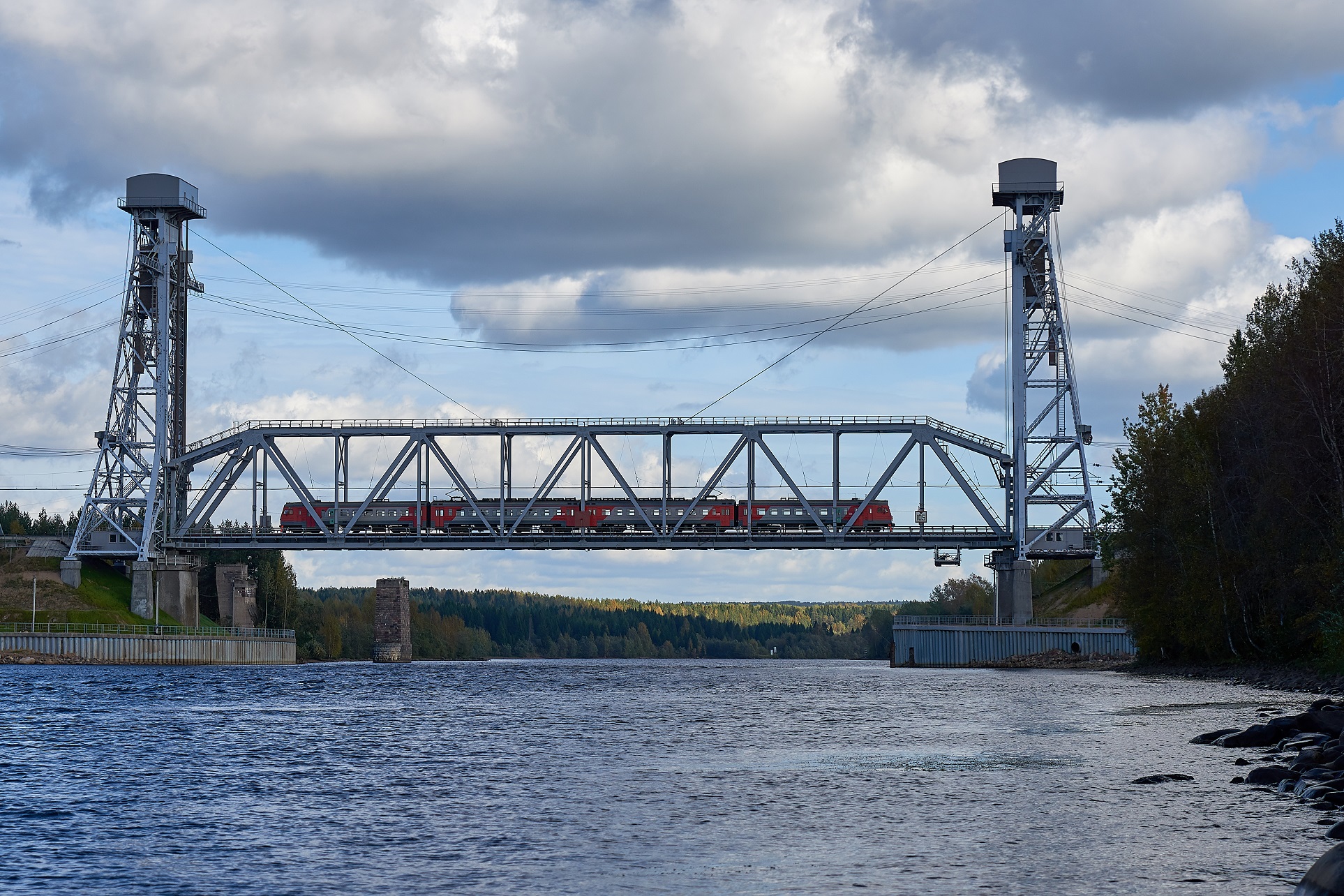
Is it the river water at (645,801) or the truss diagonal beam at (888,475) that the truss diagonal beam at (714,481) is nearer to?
the truss diagonal beam at (888,475)

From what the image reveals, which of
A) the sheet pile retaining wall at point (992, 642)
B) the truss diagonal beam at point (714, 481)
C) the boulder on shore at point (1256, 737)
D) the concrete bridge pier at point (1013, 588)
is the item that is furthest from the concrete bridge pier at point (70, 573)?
the boulder on shore at point (1256, 737)

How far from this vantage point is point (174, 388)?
117750 millimetres

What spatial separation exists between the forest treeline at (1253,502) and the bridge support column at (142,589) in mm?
71380

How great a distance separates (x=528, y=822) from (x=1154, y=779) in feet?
43.8

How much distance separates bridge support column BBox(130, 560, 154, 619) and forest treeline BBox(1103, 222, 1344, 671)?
234 ft

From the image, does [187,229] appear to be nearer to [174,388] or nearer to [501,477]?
[174,388]

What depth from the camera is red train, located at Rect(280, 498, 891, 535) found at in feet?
364

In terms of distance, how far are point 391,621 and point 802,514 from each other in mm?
53680

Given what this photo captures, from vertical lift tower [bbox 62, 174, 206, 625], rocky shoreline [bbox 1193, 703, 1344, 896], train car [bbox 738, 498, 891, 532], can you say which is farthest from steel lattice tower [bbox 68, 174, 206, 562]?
rocky shoreline [bbox 1193, 703, 1344, 896]

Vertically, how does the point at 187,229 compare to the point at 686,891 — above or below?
above

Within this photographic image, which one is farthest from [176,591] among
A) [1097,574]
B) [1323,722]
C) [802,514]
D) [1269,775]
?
[1269,775]

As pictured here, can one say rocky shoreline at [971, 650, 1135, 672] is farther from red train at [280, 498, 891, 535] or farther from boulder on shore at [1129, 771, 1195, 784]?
boulder on shore at [1129, 771, 1195, 784]

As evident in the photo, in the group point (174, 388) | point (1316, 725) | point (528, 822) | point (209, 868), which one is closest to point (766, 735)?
point (1316, 725)

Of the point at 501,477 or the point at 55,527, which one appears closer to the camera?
the point at 501,477
